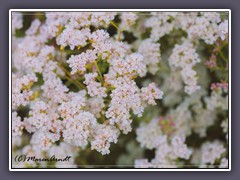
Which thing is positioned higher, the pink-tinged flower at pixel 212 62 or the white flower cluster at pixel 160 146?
the pink-tinged flower at pixel 212 62

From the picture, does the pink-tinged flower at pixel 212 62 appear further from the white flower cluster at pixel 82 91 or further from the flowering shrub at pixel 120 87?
the white flower cluster at pixel 82 91

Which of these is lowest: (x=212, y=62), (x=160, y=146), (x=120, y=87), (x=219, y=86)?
(x=160, y=146)

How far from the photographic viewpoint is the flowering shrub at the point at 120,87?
6.95 feet

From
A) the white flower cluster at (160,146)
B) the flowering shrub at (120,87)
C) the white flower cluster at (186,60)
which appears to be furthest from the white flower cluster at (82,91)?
the white flower cluster at (160,146)

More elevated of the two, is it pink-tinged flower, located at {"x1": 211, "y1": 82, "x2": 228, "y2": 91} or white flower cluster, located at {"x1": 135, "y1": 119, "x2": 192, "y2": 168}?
pink-tinged flower, located at {"x1": 211, "y1": 82, "x2": 228, "y2": 91}

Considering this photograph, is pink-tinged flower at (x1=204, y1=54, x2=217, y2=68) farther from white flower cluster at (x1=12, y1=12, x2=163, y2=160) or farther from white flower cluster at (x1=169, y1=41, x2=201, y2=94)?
white flower cluster at (x1=12, y1=12, x2=163, y2=160)

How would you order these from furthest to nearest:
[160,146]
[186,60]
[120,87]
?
1. [160,146]
2. [186,60]
3. [120,87]

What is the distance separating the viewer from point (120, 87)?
6.80 feet

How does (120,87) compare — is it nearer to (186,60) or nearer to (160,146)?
(186,60)

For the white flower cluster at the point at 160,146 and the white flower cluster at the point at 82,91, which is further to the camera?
the white flower cluster at the point at 160,146

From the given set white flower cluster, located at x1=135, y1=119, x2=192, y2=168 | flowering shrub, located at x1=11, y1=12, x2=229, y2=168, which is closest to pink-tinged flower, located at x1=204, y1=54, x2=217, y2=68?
flowering shrub, located at x1=11, y1=12, x2=229, y2=168

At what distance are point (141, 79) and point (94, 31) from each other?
458mm

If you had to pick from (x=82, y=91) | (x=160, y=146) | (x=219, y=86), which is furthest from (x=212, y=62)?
(x=82, y=91)

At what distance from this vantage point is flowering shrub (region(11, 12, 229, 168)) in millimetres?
2119
